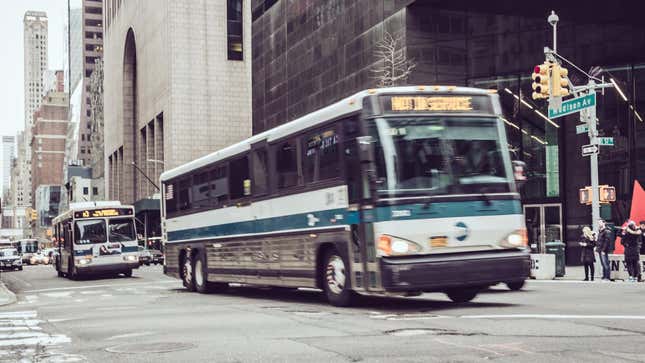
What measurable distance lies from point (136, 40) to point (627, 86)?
289 feet

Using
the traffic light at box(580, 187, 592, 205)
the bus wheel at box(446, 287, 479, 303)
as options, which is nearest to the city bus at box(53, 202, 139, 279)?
the traffic light at box(580, 187, 592, 205)

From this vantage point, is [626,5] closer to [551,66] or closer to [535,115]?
[535,115]

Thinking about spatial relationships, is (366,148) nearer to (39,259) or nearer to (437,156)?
(437,156)

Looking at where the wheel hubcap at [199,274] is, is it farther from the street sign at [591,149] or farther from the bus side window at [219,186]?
the street sign at [591,149]

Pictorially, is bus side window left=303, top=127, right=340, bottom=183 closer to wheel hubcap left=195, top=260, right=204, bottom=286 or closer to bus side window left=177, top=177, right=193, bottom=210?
wheel hubcap left=195, top=260, right=204, bottom=286

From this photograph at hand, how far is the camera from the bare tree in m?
41.7

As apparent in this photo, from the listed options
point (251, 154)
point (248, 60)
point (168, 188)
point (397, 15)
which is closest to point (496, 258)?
point (251, 154)

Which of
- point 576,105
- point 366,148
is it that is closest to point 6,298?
point 366,148

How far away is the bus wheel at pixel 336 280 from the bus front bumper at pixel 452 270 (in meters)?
1.47

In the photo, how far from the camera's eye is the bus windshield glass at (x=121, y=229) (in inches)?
1310

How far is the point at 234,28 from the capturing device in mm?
98938

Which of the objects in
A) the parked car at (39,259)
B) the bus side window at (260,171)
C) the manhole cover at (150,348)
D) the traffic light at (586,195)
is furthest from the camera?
the parked car at (39,259)

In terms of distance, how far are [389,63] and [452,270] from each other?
106ft

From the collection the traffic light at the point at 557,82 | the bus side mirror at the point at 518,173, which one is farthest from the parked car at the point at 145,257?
the bus side mirror at the point at 518,173
